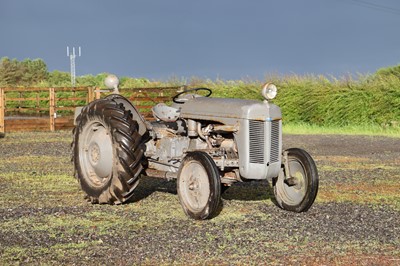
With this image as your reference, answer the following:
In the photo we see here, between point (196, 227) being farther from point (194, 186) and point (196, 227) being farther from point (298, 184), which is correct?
point (298, 184)

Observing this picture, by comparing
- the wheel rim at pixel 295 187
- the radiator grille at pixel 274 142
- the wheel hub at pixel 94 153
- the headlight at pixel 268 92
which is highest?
the headlight at pixel 268 92

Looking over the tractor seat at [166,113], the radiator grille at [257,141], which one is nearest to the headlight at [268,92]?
the radiator grille at [257,141]

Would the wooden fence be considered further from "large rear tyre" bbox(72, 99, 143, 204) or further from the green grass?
"large rear tyre" bbox(72, 99, 143, 204)

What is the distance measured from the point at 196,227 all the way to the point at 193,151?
103 cm

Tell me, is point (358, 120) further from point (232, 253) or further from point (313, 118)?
point (232, 253)

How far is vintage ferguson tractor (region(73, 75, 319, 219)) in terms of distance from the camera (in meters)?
8.13

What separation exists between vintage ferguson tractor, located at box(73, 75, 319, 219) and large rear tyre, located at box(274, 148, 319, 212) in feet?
0.04

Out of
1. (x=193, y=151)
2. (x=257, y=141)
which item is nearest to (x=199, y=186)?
(x=193, y=151)

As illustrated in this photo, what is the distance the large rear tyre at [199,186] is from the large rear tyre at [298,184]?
37.7 inches

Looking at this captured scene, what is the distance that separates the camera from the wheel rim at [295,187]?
8664 mm

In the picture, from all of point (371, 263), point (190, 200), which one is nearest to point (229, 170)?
point (190, 200)

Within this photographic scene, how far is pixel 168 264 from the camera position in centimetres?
607

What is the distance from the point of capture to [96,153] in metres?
9.50

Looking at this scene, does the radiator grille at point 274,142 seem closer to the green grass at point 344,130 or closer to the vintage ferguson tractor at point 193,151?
the vintage ferguson tractor at point 193,151
